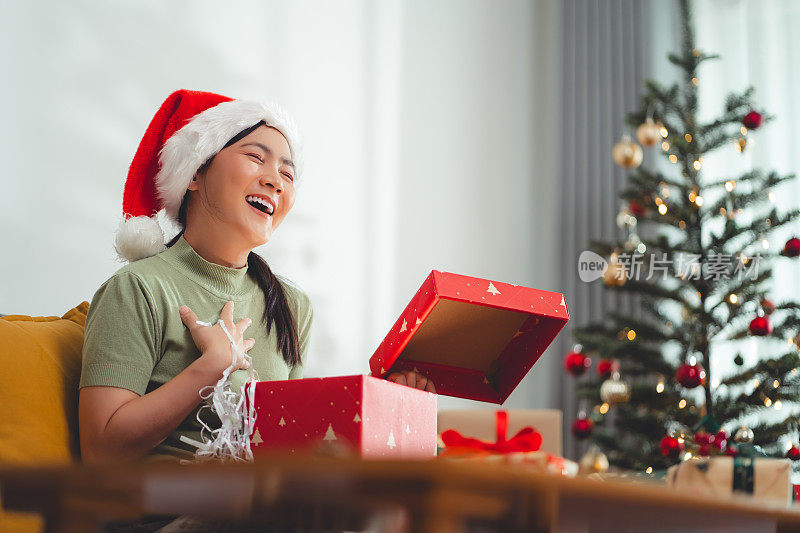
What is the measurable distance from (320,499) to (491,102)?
9.82ft

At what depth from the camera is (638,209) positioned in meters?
2.60

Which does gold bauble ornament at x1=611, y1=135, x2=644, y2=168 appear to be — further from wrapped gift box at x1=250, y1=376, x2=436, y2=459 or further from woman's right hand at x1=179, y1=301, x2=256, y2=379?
wrapped gift box at x1=250, y1=376, x2=436, y2=459

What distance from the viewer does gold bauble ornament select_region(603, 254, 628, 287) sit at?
2.50 metres

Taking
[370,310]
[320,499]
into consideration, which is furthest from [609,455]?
[320,499]

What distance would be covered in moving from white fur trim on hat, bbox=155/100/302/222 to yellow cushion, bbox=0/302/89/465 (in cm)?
31

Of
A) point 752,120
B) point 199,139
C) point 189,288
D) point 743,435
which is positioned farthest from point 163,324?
point 752,120

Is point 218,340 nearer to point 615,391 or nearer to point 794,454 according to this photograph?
point 615,391

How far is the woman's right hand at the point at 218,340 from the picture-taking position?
1.00m

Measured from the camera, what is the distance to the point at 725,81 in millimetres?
3023

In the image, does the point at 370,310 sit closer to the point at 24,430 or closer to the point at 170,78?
the point at 170,78

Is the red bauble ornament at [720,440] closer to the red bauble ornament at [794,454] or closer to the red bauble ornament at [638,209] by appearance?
the red bauble ornament at [794,454]

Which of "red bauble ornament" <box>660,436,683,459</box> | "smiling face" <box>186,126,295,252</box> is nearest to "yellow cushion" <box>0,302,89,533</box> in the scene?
"smiling face" <box>186,126,295,252</box>

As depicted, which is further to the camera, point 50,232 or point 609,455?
point 609,455

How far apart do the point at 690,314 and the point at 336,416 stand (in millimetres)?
1943
